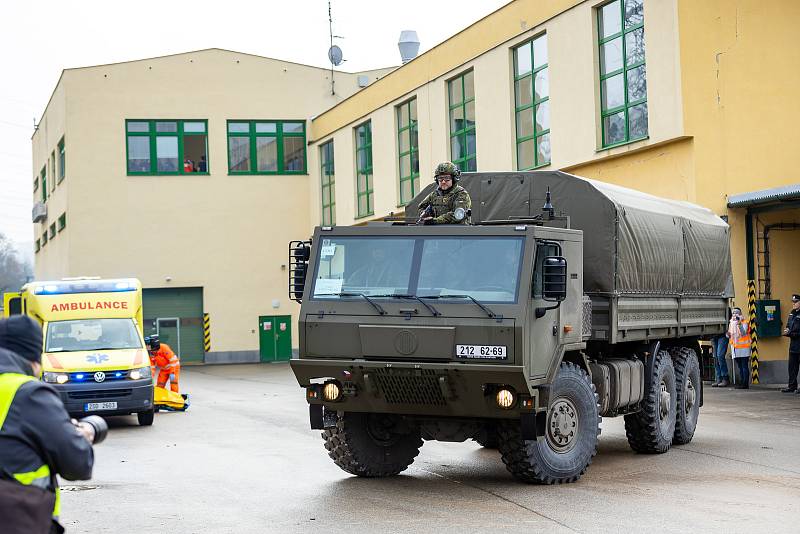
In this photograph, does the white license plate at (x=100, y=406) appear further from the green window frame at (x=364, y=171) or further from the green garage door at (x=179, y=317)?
the green garage door at (x=179, y=317)

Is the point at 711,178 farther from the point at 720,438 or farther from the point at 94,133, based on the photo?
the point at 94,133

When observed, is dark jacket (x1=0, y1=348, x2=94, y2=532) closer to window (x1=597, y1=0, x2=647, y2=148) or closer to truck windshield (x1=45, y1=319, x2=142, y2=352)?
truck windshield (x1=45, y1=319, x2=142, y2=352)

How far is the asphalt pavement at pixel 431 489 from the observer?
9.21 m

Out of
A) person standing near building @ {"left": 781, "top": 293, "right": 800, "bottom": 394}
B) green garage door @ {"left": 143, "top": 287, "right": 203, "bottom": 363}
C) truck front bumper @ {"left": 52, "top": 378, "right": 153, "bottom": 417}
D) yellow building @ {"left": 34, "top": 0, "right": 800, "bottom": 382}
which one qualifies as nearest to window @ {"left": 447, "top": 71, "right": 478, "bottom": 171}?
yellow building @ {"left": 34, "top": 0, "right": 800, "bottom": 382}

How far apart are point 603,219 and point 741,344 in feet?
39.1

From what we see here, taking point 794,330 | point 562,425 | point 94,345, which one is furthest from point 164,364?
point 562,425

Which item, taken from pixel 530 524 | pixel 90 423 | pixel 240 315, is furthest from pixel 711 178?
pixel 240 315

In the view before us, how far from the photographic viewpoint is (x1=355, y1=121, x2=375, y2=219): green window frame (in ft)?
137

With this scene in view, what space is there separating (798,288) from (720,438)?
10784mm

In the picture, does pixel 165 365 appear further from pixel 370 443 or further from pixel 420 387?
pixel 420 387

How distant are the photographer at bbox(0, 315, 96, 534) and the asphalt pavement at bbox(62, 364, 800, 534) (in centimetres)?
432

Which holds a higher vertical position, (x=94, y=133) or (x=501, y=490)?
(x=94, y=133)

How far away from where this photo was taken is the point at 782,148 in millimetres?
24609

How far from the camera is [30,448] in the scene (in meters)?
4.77
